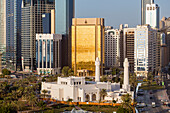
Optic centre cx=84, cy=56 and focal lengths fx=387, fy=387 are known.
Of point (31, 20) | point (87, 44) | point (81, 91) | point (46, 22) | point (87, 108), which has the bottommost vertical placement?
point (87, 108)

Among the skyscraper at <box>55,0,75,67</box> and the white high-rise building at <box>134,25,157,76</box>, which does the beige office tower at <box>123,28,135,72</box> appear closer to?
the white high-rise building at <box>134,25,157,76</box>

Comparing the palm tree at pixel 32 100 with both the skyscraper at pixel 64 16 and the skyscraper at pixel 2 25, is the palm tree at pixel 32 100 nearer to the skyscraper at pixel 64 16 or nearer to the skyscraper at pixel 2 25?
the skyscraper at pixel 64 16

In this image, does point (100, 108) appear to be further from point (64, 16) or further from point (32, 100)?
point (64, 16)

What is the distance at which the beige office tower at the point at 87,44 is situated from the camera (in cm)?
10944

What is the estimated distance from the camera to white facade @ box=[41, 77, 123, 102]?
6544 centimetres

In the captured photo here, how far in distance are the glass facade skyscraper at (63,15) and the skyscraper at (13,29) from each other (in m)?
18.5

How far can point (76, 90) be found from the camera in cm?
6556

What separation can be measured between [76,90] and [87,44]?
4604 cm

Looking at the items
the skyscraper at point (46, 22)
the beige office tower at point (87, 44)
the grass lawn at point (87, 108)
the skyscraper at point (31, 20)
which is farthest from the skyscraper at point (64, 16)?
the grass lawn at point (87, 108)

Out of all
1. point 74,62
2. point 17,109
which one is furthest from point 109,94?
point 74,62

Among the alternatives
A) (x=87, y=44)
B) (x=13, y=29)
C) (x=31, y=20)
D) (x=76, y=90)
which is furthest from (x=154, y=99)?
(x=13, y=29)

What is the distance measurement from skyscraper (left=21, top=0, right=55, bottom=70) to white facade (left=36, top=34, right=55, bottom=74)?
68.1ft

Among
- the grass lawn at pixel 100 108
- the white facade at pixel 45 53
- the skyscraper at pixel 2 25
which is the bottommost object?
the grass lawn at pixel 100 108

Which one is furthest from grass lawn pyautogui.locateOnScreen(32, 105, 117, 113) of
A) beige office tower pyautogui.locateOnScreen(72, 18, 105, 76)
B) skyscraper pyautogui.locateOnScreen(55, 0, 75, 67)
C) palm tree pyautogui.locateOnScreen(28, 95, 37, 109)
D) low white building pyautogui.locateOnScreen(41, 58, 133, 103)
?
skyscraper pyautogui.locateOnScreen(55, 0, 75, 67)
